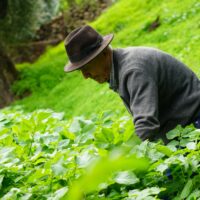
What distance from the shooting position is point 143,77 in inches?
131

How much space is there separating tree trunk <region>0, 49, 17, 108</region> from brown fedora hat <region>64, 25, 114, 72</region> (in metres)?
14.0

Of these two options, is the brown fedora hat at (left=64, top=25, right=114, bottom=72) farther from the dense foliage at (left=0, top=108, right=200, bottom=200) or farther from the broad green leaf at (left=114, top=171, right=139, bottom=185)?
the broad green leaf at (left=114, top=171, right=139, bottom=185)

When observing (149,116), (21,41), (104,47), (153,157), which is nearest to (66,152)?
(153,157)

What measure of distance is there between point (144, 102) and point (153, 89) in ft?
0.36

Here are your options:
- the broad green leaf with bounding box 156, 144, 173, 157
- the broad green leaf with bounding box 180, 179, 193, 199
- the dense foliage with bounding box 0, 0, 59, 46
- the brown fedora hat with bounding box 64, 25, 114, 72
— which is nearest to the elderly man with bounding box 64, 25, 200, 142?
the brown fedora hat with bounding box 64, 25, 114, 72

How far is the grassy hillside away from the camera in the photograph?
11.2 metres

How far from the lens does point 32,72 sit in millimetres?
18875

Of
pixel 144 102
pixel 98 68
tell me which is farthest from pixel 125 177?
pixel 98 68

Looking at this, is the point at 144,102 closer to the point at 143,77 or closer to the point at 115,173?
the point at 143,77

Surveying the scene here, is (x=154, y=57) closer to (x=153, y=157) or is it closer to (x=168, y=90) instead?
(x=168, y=90)

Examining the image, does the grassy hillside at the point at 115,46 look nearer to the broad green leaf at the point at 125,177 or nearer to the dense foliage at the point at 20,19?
the dense foliage at the point at 20,19

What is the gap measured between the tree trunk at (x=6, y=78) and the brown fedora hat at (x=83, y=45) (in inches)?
553

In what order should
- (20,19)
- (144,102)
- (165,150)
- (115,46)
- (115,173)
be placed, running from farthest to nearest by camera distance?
(20,19) → (115,46) → (144,102) → (165,150) → (115,173)

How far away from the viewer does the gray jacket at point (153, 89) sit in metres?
3.27
